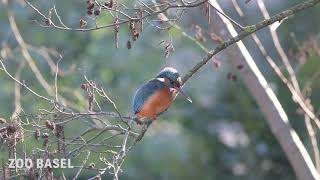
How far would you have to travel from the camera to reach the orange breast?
3.89 m

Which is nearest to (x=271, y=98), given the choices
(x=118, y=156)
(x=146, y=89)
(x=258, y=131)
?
(x=146, y=89)

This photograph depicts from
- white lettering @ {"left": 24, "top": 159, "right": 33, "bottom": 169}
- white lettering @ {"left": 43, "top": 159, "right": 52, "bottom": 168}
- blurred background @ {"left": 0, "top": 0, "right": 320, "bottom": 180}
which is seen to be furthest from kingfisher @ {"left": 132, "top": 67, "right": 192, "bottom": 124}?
blurred background @ {"left": 0, "top": 0, "right": 320, "bottom": 180}

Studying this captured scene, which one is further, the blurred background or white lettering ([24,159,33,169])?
the blurred background

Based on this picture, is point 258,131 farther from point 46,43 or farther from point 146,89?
point 146,89

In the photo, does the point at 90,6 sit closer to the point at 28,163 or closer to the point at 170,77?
the point at 28,163

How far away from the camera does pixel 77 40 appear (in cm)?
809

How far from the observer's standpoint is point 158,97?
3.91 meters

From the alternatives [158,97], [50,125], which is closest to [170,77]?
[158,97]

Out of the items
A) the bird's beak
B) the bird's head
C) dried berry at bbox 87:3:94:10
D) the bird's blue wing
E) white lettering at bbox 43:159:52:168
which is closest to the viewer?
white lettering at bbox 43:159:52:168

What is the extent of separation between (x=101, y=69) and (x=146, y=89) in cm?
359

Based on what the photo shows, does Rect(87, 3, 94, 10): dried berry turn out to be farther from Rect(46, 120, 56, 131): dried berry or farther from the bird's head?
the bird's head

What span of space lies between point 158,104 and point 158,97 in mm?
36

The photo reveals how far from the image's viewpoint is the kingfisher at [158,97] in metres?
3.84

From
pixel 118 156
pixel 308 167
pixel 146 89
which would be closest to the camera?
pixel 118 156
